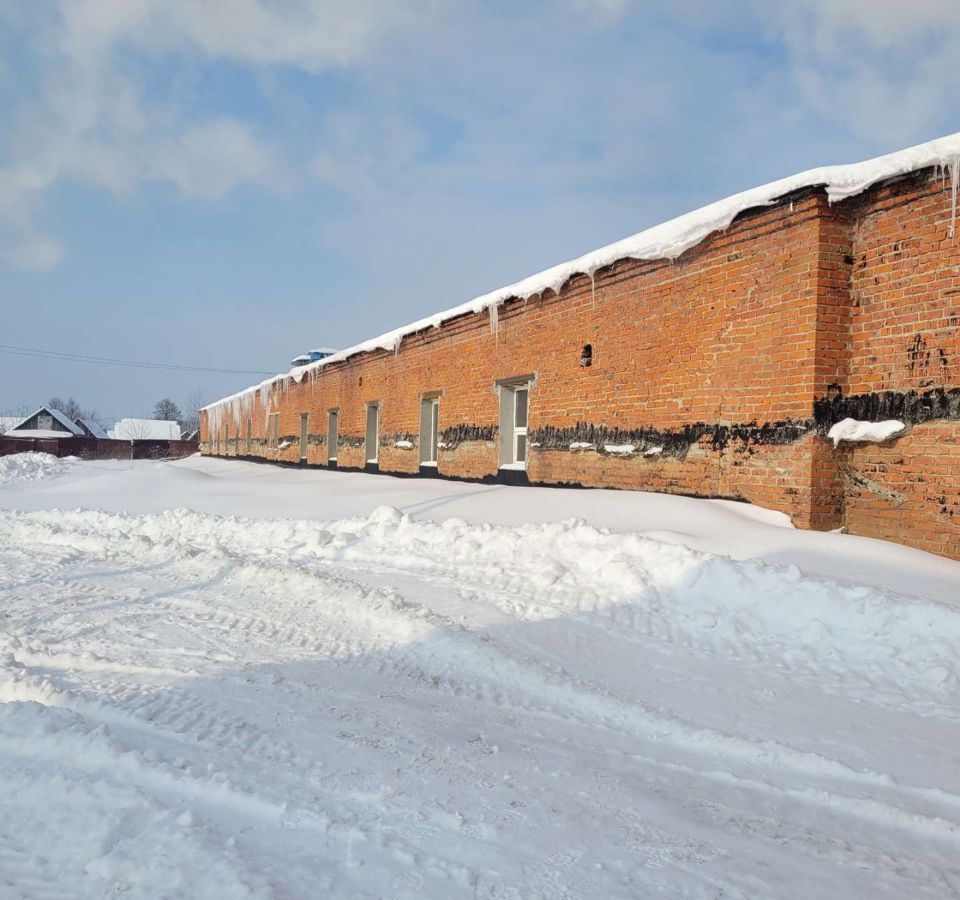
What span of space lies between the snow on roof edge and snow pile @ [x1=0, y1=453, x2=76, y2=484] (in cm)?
1250

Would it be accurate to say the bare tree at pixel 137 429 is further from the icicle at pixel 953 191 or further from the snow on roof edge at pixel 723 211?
the icicle at pixel 953 191

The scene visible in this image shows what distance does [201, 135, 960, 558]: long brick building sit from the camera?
226 inches

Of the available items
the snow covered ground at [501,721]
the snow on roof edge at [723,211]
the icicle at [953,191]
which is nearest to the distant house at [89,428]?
the snow on roof edge at [723,211]

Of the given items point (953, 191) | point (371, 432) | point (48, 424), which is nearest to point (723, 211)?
point (953, 191)

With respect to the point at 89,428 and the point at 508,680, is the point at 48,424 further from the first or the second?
the point at 508,680

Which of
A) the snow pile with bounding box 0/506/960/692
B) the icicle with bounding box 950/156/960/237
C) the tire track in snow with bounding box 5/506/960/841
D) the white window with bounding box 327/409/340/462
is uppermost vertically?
the icicle with bounding box 950/156/960/237

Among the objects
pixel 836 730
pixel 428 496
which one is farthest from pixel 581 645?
pixel 428 496

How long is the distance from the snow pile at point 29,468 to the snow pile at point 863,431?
16.9m

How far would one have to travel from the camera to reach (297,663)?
3871 mm

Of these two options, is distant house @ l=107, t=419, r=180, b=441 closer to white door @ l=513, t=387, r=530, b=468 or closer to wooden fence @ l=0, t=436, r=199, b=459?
wooden fence @ l=0, t=436, r=199, b=459

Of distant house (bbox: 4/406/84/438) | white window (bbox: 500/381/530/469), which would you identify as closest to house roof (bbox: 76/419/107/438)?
distant house (bbox: 4/406/84/438)

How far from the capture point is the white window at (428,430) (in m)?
14.4

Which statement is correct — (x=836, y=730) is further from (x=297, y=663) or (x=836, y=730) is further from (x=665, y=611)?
(x=297, y=663)

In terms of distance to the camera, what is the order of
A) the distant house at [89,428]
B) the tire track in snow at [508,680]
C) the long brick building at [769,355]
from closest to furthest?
the tire track in snow at [508,680] < the long brick building at [769,355] < the distant house at [89,428]
